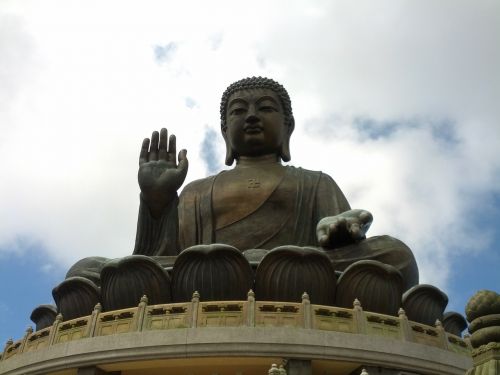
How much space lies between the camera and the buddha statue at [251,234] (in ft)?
31.0

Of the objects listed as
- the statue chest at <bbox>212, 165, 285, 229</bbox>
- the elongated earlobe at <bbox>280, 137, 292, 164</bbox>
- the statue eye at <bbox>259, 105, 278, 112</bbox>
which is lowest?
the statue chest at <bbox>212, 165, 285, 229</bbox>

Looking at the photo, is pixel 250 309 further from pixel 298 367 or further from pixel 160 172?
pixel 160 172

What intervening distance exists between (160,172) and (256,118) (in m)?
3.37

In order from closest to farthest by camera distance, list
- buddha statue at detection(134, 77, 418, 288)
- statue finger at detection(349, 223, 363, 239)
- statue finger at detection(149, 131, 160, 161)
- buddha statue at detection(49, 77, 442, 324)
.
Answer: buddha statue at detection(49, 77, 442, 324)
statue finger at detection(349, 223, 363, 239)
buddha statue at detection(134, 77, 418, 288)
statue finger at detection(149, 131, 160, 161)

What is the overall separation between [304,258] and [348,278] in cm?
66

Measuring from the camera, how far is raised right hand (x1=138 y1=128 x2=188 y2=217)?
430 inches

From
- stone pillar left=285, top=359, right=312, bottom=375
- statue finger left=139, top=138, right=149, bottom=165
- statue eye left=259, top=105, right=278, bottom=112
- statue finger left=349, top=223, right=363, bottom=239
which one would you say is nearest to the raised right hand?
statue finger left=139, top=138, right=149, bottom=165

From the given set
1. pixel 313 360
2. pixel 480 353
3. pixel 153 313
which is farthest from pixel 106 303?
pixel 480 353

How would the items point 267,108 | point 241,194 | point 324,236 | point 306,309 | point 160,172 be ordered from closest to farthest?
point 306,309 < point 324,236 < point 160,172 < point 241,194 < point 267,108

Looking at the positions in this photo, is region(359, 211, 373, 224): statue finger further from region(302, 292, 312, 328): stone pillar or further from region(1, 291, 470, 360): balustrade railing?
region(302, 292, 312, 328): stone pillar

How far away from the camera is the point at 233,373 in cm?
863

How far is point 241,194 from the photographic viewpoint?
42.3 ft

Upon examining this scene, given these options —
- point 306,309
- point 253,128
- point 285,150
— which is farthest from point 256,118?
point 306,309

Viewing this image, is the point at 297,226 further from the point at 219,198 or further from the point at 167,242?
the point at 167,242
